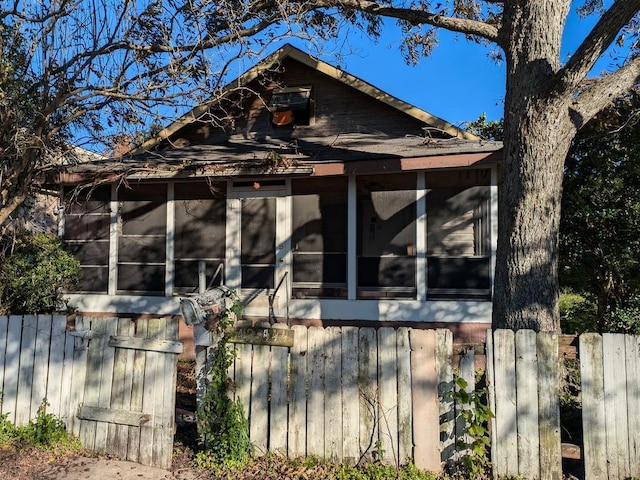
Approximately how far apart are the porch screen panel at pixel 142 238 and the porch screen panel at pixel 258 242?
1669 mm

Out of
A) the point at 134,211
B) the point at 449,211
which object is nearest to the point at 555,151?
the point at 449,211

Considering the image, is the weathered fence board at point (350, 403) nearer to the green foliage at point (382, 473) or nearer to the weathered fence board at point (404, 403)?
the green foliage at point (382, 473)

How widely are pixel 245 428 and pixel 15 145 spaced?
4.65m

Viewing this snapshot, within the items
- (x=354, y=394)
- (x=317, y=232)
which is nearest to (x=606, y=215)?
(x=317, y=232)

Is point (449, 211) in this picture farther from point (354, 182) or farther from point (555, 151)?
point (555, 151)

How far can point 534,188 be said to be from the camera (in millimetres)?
5121

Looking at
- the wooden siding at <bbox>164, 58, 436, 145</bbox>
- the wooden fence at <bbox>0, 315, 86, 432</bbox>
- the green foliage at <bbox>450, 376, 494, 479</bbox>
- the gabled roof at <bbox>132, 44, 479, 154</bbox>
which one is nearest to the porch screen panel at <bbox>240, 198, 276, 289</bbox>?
the wooden siding at <bbox>164, 58, 436, 145</bbox>

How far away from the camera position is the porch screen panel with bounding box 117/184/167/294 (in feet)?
31.4

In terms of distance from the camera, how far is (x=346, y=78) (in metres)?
10.1

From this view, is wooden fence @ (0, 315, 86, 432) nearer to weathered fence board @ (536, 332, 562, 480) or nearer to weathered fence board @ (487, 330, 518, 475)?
weathered fence board @ (487, 330, 518, 475)

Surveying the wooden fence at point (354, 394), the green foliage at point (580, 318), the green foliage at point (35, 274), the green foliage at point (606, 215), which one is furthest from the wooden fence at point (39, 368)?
the green foliage at point (580, 318)

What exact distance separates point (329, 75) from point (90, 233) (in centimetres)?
598

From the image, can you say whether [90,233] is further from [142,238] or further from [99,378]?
[99,378]

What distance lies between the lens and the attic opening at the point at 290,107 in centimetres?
1036
